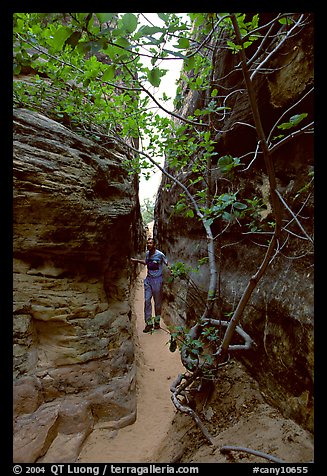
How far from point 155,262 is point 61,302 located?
3104 mm

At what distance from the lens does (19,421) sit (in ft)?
12.2

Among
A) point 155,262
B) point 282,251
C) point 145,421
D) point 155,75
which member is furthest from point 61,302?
point 155,75

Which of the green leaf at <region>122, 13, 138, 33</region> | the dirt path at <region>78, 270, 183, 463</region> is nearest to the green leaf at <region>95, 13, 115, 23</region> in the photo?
the green leaf at <region>122, 13, 138, 33</region>

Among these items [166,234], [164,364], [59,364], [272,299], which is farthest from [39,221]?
[166,234]

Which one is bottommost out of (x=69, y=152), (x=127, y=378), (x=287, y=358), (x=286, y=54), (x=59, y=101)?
(x=127, y=378)

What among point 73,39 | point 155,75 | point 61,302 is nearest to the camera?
point 73,39

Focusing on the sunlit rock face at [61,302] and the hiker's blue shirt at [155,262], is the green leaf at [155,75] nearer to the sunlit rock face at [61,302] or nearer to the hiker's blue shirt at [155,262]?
the sunlit rock face at [61,302]

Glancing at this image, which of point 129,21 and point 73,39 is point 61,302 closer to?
point 73,39

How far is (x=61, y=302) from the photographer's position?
462 cm

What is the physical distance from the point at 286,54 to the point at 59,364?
5807mm

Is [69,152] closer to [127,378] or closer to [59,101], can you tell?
[59,101]

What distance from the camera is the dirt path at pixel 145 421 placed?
13.1 feet

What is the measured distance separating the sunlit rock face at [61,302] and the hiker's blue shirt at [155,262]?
6.73ft

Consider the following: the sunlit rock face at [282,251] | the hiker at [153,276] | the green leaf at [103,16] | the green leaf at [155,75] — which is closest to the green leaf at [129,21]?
the green leaf at [103,16]
